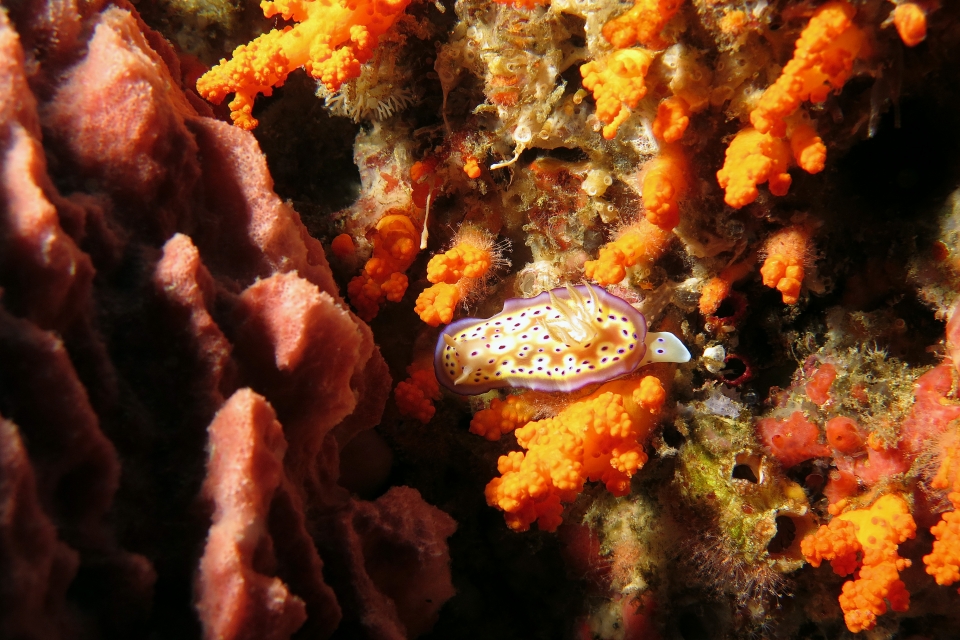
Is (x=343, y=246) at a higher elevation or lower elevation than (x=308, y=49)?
lower

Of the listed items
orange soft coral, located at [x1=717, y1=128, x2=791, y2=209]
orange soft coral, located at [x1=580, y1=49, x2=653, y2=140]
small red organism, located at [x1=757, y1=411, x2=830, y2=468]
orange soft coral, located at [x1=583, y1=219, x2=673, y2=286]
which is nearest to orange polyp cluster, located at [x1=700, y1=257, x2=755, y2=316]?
orange soft coral, located at [x1=583, y1=219, x2=673, y2=286]

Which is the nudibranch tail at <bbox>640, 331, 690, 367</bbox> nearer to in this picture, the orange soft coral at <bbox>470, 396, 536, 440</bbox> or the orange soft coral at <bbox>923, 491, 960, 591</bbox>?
the orange soft coral at <bbox>470, 396, 536, 440</bbox>

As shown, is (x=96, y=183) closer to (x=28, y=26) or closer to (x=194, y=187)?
(x=194, y=187)

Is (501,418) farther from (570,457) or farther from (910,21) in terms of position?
(910,21)

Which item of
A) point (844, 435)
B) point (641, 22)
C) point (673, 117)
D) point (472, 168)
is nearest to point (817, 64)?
point (673, 117)

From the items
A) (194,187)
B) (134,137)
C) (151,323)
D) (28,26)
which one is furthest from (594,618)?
(28,26)

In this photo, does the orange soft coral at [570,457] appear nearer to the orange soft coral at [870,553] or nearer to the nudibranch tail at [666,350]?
the nudibranch tail at [666,350]
